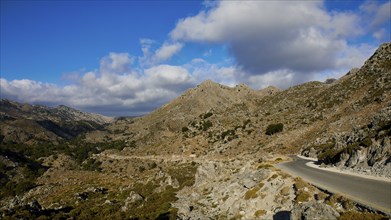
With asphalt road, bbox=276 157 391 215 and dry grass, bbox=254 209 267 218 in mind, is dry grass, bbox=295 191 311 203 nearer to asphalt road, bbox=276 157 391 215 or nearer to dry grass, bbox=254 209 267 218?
asphalt road, bbox=276 157 391 215

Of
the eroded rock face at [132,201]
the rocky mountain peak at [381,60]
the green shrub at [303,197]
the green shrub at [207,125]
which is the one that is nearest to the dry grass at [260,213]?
the green shrub at [303,197]

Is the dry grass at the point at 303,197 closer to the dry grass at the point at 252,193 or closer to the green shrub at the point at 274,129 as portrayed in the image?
the dry grass at the point at 252,193

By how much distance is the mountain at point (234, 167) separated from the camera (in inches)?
1309

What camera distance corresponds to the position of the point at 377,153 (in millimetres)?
35062

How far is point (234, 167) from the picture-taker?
61.0 metres

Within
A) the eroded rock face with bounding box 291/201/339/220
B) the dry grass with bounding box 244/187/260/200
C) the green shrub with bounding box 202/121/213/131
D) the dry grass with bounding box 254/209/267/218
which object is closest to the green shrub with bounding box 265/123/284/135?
the green shrub with bounding box 202/121/213/131

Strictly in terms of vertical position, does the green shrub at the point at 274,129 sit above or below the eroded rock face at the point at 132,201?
above

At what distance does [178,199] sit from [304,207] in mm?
32355

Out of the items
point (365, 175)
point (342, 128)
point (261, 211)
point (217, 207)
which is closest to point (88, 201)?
point (217, 207)

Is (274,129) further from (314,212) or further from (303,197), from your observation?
(314,212)

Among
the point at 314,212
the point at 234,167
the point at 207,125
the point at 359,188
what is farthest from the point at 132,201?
the point at 207,125

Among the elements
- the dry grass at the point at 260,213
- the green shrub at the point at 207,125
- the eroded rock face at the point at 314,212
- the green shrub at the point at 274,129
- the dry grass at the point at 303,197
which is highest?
the green shrub at the point at 207,125

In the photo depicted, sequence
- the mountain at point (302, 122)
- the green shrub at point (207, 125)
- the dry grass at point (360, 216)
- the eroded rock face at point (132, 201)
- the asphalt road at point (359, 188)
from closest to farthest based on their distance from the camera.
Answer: the dry grass at point (360, 216) → the asphalt road at point (359, 188) → the eroded rock face at point (132, 201) → the mountain at point (302, 122) → the green shrub at point (207, 125)

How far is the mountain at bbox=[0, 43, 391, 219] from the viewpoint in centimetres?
3325
